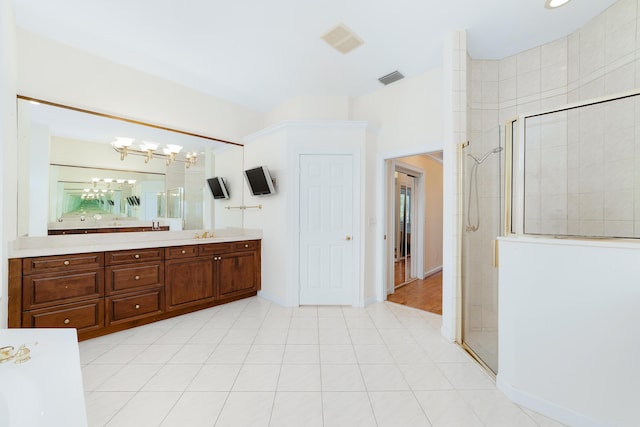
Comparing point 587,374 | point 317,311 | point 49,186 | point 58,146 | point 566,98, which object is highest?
point 566,98

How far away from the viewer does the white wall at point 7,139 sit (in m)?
1.82

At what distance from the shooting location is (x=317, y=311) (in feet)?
11.1

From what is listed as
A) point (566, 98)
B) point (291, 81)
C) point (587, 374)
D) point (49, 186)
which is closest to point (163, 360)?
point (49, 186)

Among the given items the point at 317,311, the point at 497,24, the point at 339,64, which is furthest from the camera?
the point at 317,311

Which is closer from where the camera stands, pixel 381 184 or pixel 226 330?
pixel 226 330

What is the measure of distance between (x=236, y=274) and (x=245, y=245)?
412 millimetres

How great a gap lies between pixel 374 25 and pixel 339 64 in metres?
0.67

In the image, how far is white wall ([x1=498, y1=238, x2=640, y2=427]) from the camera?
1402mm

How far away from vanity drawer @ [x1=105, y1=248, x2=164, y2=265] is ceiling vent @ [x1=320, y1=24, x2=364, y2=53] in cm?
288

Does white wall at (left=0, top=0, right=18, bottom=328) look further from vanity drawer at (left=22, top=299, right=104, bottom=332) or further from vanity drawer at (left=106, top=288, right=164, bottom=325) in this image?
vanity drawer at (left=106, top=288, right=164, bottom=325)

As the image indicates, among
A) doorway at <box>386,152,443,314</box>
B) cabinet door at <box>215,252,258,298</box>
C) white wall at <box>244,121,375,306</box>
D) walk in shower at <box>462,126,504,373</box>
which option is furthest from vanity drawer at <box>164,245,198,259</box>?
walk in shower at <box>462,126,504,373</box>

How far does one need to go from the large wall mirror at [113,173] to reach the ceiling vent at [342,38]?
2.11 metres

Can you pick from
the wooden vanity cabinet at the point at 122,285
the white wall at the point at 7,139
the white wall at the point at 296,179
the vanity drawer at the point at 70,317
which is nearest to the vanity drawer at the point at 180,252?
the wooden vanity cabinet at the point at 122,285

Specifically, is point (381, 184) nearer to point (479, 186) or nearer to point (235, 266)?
point (479, 186)
